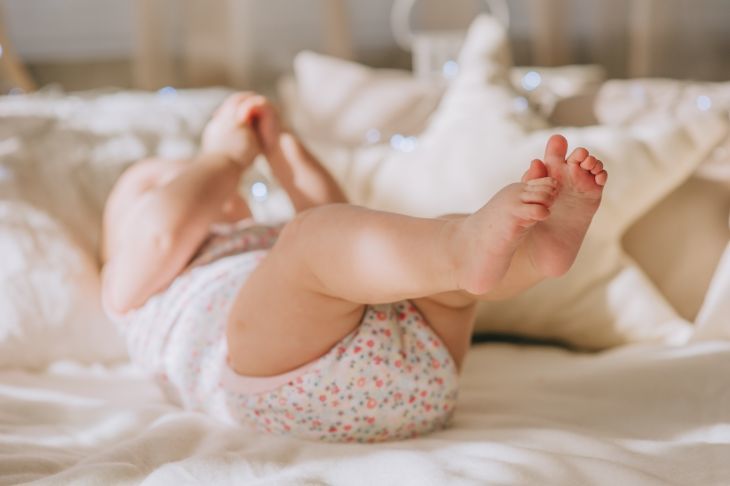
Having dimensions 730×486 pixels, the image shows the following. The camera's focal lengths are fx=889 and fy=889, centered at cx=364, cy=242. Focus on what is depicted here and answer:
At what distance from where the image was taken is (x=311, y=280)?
0.89 meters

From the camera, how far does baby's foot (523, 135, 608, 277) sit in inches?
31.4

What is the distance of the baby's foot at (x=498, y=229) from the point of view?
0.73 metres

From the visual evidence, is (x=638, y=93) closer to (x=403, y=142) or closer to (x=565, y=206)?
(x=403, y=142)

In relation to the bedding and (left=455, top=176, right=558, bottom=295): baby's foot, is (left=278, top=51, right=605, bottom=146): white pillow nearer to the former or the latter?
the bedding

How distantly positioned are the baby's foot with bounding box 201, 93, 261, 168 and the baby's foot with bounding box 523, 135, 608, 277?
582mm

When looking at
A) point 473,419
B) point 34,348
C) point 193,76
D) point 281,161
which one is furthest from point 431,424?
point 193,76

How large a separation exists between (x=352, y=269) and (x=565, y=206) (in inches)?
8.1

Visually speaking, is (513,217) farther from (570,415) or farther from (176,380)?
(176,380)

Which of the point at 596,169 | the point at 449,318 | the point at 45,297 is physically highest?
the point at 596,169

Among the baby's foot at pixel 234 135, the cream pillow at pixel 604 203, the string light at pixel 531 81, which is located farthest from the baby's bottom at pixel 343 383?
the string light at pixel 531 81

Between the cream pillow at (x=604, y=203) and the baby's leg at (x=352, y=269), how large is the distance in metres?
0.36

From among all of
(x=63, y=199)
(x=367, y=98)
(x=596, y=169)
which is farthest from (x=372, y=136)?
(x=596, y=169)

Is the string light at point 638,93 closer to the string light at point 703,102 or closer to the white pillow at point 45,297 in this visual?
the string light at point 703,102

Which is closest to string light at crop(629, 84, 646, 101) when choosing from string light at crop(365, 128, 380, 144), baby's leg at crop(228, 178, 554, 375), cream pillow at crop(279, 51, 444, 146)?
cream pillow at crop(279, 51, 444, 146)
